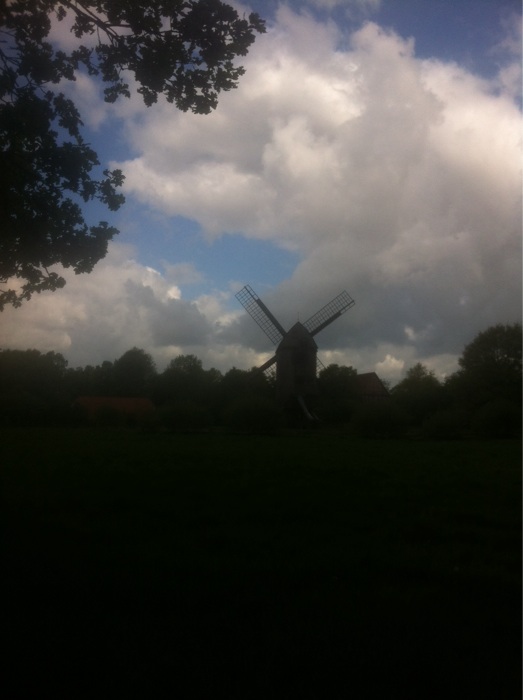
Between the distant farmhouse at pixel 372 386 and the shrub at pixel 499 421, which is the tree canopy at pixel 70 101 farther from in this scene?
the distant farmhouse at pixel 372 386

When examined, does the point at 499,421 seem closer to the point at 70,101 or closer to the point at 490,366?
the point at 490,366

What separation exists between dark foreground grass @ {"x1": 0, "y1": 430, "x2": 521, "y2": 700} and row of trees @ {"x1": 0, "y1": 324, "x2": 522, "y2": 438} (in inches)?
1235

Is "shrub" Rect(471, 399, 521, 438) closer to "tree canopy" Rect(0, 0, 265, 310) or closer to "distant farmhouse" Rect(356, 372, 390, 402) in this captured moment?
"distant farmhouse" Rect(356, 372, 390, 402)

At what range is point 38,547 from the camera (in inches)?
269

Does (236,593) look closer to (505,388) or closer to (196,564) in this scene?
(196,564)

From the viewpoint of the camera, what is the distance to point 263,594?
5.21 m

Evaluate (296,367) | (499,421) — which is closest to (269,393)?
(296,367)

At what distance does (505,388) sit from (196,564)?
187 feet

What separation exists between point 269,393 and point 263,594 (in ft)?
156

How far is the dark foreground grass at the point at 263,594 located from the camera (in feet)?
12.4

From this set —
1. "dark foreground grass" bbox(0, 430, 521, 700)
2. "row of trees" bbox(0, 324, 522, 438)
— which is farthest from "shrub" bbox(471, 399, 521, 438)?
"dark foreground grass" bbox(0, 430, 521, 700)

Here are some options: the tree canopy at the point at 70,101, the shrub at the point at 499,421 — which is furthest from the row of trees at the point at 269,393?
the tree canopy at the point at 70,101

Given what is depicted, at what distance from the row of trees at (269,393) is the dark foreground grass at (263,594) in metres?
31.4

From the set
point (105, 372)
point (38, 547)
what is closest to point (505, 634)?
point (38, 547)
